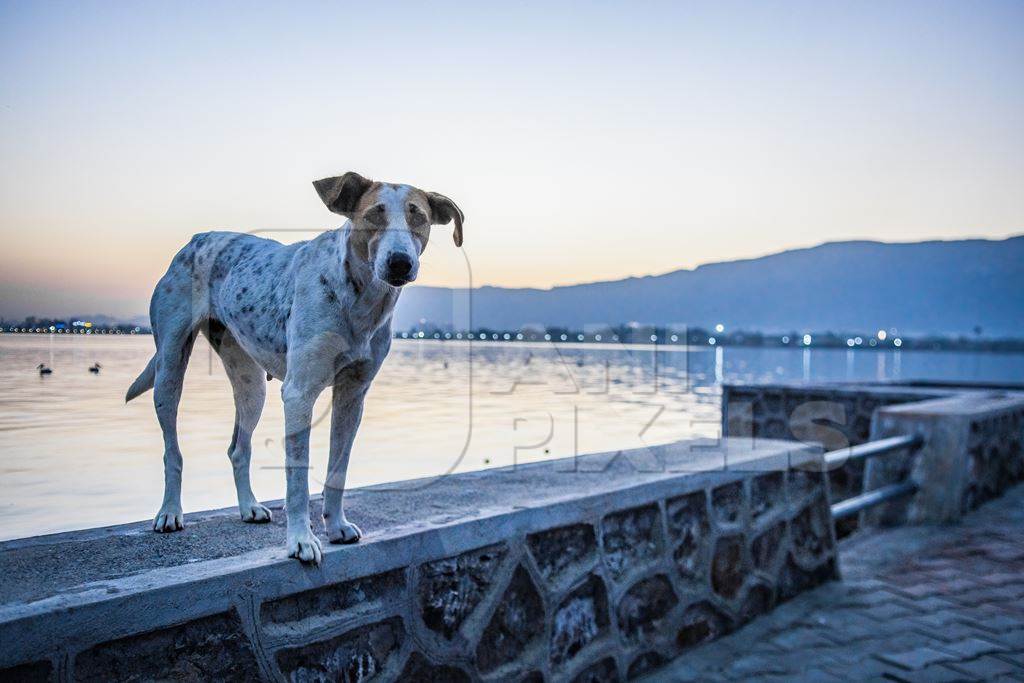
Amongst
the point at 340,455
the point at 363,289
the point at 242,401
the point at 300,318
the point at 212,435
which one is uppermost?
the point at 363,289

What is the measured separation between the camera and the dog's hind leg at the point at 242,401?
2949 millimetres

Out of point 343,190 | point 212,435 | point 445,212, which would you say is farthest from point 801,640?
point 212,435

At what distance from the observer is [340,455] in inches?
105

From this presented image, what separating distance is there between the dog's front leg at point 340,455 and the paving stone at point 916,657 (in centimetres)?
301

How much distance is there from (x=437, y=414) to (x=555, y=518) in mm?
16423

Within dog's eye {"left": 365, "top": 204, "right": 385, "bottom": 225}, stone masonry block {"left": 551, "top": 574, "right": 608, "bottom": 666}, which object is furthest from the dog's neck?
stone masonry block {"left": 551, "top": 574, "right": 608, "bottom": 666}

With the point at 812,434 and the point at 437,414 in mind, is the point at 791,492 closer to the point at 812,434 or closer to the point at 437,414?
the point at 812,434

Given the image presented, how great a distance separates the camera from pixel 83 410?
15.5 meters

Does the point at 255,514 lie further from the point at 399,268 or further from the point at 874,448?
the point at 874,448

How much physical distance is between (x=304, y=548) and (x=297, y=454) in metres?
0.32

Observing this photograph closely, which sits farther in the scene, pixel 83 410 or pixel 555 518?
pixel 83 410

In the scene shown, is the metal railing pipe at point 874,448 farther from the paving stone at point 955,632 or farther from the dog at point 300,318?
the dog at point 300,318

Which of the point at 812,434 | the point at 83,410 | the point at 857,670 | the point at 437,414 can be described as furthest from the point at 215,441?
the point at 857,670

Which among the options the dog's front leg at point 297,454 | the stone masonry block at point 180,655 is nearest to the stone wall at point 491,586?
the stone masonry block at point 180,655
